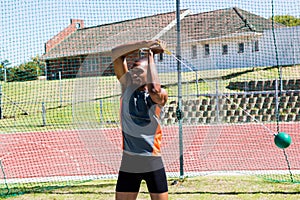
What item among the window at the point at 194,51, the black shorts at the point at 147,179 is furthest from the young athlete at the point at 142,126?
the window at the point at 194,51

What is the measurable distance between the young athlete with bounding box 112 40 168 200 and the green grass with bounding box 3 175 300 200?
1.99 metres

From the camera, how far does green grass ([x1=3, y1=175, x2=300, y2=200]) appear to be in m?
5.37

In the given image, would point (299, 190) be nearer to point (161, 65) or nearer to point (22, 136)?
point (161, 65)

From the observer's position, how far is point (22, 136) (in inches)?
538

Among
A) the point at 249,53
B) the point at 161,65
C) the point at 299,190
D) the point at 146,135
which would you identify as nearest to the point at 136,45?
the point at 146,135

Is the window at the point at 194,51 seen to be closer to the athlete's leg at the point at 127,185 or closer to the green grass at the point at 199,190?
Answer: the green grass at the point at 199,190

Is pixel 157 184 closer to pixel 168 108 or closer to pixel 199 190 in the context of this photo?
pixel 199 190

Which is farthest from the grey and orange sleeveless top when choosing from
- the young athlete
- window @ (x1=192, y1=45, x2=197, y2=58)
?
window @ (x1=192, y1=45, x2=197, y2=58)

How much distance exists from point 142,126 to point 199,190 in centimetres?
258

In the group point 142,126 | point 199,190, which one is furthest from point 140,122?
point 199,190

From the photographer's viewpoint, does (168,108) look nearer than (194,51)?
No

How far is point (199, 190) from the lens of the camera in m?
5.62

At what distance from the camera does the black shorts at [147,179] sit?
343 centimetres

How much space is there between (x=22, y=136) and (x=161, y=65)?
9.34 metres
